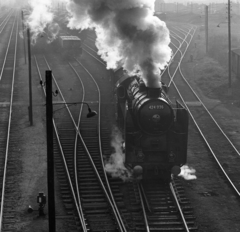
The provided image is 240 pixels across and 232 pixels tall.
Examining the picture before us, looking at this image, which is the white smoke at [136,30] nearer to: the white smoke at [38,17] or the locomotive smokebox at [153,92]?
the locomotive smokebox at [153,92]

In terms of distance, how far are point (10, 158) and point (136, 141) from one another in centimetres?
612

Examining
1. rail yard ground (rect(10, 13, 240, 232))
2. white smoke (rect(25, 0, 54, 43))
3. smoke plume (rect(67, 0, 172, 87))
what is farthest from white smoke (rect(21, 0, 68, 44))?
smoke plume (rect(67, 0, 172, 87))

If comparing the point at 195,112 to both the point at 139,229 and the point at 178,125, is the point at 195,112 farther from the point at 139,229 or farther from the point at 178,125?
the point at 139,229

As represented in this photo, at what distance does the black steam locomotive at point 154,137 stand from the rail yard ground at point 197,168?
1.33 m

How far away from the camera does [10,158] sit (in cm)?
1892

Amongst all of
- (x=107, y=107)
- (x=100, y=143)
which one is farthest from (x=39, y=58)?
(x=100, y=143)

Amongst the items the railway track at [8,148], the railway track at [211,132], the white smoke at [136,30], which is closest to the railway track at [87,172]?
the railway track at [8,148]

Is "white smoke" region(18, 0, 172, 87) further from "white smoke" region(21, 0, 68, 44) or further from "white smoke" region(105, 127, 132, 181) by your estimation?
"white smoke" region(21, 0, 68, 44)

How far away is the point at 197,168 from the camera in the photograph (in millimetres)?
17797

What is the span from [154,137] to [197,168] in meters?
3.34

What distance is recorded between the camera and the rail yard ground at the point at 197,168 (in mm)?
13820

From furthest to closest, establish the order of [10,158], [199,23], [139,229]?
[199,23]
[10,158]
[139,229]

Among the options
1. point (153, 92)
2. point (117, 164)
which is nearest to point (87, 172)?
point (117, 164)

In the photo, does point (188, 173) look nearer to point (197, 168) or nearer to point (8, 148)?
point (197, 168)
